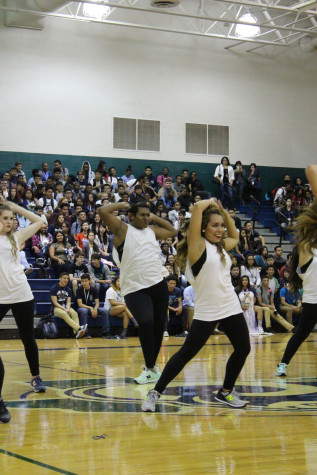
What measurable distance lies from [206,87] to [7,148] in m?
7.78

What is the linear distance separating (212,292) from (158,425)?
1243 mm

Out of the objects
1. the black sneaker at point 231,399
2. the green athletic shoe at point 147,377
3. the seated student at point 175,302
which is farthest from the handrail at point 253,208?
the black sneaker at point 231,399

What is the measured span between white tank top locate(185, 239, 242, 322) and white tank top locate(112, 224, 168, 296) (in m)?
1.45

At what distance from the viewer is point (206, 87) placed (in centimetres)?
2658

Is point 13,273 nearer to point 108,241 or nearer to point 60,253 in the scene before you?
point 60,253

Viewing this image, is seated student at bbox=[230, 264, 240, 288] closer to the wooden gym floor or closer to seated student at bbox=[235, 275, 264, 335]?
seated student at bbox=[235, 275, 264, 335]

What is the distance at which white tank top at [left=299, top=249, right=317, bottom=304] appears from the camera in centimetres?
770

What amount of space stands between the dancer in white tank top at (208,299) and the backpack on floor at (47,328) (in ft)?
30.5

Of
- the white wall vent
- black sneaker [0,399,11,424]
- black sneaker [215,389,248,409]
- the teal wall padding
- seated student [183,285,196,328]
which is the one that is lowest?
seated student [183,285,196,328]

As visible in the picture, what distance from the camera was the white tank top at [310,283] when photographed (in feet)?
25.3

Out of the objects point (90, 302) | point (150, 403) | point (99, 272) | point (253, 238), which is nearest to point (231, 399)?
point (150, 403)

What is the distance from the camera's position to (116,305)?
15.9m

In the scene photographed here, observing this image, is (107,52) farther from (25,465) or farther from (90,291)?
(25,465)

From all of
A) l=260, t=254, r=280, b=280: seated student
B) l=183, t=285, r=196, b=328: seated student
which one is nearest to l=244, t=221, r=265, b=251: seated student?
l=260, t=254, r=280, b=280: seated student
